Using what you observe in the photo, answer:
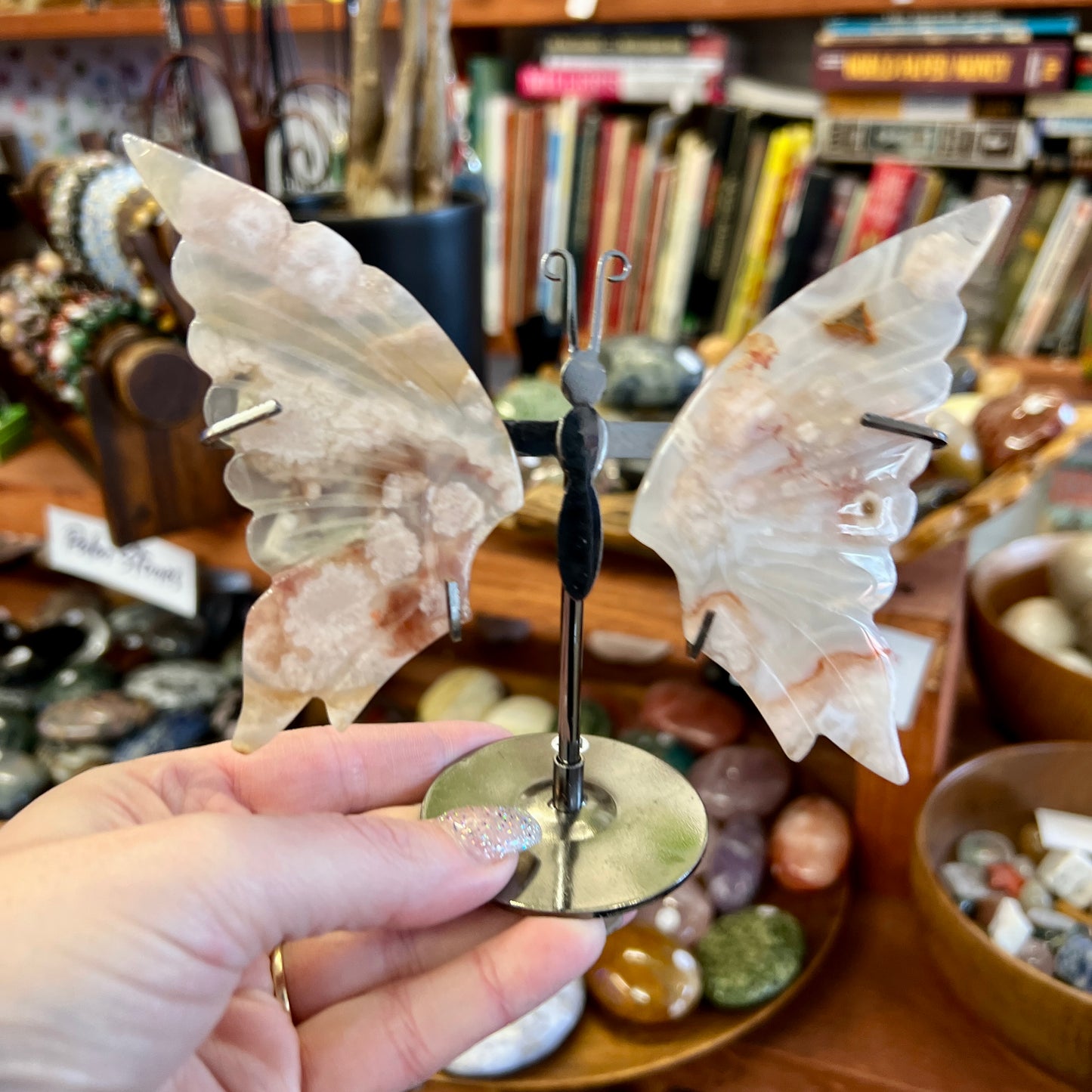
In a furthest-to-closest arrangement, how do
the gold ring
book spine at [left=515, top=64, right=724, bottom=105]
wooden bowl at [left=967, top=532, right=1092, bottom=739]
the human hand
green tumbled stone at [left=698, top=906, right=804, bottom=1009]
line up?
book spine at [left=515, top=64, right=724, bottom=105] < wooden bowl at [left=967, top=532, right=1092, bottom=739] < green tumbled stone at [left=698, top=906, right=804, bottom=1009] < the gold ring < the human hand

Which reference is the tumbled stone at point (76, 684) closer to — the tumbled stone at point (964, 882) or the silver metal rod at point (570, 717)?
the silver metal rod at point (570, 717)

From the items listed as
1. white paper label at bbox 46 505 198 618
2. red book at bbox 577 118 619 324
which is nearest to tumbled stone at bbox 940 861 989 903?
white paper label at bbox 46 505 198 618

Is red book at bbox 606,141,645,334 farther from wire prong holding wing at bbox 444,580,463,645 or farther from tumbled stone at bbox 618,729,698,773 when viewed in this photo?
wire prong holding wing at bbox 444,580,463,645

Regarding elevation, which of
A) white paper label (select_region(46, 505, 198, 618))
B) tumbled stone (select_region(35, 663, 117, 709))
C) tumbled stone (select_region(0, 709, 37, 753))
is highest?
white paper label (select_region(46, 505, 198, 618))

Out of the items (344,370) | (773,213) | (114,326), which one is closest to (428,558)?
(344,370)

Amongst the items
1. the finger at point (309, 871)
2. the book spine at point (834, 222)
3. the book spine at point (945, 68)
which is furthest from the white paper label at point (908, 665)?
the book spine at point (945, 68)

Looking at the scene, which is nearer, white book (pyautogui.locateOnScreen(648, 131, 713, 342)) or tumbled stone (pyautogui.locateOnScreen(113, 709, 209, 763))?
tumbled stone (pyautogui.locateOnScreen(113, 709, 209, 763))

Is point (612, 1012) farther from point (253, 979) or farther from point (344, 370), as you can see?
point (344, 370)

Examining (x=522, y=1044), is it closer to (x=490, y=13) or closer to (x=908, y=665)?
(x=908, y=665)
